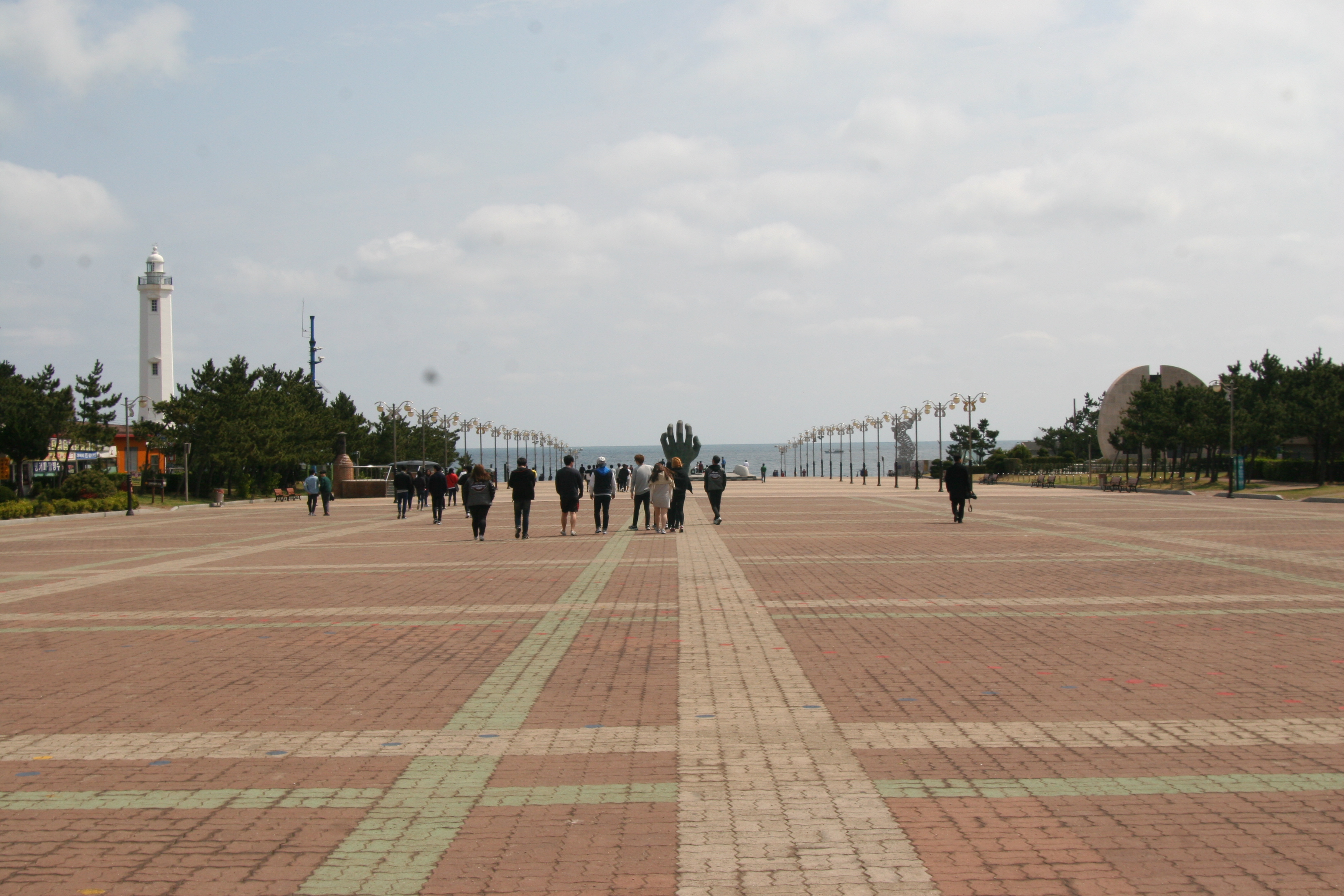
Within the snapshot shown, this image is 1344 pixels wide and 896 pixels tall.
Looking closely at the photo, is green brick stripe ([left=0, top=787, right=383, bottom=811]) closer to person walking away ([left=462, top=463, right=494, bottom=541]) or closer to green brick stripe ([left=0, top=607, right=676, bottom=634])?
green brick stripe ([left=0, top=607, right=676, bottom=634])

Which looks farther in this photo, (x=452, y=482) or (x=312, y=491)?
(x=452, y=482)

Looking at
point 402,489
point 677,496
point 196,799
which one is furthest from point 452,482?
point 196,799

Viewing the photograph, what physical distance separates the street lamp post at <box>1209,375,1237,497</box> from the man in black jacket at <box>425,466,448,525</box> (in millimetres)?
30279

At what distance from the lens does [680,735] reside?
19.2 ft

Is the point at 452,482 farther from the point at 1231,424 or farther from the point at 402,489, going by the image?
the point at 1231,424

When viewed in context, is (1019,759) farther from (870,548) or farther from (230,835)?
(870,548)

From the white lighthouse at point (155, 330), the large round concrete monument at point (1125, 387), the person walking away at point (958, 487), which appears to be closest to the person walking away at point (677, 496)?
the person walking away at point (958, 487)

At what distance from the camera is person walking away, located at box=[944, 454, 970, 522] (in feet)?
78.2

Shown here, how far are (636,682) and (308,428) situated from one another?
2031 inches

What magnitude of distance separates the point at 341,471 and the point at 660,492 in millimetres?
30920

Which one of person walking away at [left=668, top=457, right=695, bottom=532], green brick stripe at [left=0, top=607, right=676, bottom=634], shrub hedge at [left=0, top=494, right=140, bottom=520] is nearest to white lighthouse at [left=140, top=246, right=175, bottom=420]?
shrub hedge at [left=0, top=494, right=140, bottom=520]

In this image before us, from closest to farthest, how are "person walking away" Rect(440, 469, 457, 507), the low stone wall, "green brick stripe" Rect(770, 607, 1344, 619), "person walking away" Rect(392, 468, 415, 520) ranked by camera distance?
1. "green brick stripe" Rect(770, 607, 1344, 619)
2. "person walking away" Rect(392, 468, 415, 520)
3. "person walking away" Rect(440, 469, 457, 507)
4. the low stone wall

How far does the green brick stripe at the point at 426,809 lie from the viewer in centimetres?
392

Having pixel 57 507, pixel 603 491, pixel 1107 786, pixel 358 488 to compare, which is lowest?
pixel 1107 786
